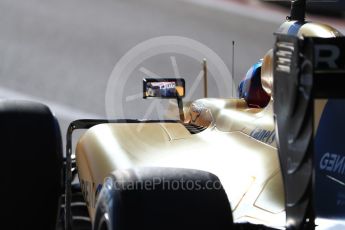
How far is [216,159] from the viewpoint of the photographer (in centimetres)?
299

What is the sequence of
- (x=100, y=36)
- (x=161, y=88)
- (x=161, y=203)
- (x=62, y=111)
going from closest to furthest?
1. (x=161, y=203)
2. (x=161, y=88)
3. (x=62, y=111)
4. (x=100, y=36)

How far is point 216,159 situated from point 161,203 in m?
0.92

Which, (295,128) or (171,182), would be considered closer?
(295,128)

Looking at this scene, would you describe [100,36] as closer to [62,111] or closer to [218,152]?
Answer: [62,111]

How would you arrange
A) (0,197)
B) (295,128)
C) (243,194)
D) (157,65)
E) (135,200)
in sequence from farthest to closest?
(157,65)
(0,197)
(243,194)
(135,200)
(295,128)

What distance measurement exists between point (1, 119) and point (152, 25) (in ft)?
28.0

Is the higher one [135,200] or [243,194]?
[135,200]

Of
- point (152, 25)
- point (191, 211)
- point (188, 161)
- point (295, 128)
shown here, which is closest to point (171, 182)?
point (191, 211)

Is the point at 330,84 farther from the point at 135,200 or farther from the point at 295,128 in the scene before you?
the point at 135,200

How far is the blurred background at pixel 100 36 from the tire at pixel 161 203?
6.35 m

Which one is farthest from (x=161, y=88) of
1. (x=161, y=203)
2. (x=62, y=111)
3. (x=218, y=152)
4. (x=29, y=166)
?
(x=62, y=111)

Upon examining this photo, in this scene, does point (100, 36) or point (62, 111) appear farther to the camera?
point (100, 36)

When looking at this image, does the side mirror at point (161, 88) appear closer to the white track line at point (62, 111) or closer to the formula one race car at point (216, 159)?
the formula one race car at point (216, 159)

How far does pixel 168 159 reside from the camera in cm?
306
